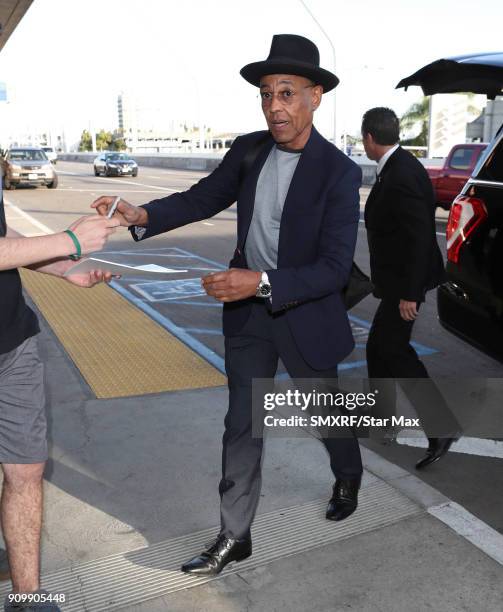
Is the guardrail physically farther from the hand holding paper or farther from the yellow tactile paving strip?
the hand holding paper

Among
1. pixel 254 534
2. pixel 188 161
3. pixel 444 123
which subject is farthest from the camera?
pixel 444 123

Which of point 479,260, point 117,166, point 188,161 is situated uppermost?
point 479,260

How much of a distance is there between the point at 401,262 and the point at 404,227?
19 cm

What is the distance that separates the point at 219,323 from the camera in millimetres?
6996

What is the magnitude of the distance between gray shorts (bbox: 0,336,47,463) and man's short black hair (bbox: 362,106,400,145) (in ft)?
7.80

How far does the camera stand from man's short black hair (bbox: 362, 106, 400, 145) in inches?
157

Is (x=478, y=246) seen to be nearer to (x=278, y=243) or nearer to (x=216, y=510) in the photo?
(x=278, y=243)

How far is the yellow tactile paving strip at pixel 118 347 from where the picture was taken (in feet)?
16.9

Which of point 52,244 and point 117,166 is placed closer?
point 52,244

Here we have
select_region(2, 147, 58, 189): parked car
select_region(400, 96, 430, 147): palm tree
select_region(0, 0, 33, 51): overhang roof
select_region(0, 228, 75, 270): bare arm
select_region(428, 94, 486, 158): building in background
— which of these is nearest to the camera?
select_region(0, 228, 75, 270): bare arm

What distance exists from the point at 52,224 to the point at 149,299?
837 centimetres

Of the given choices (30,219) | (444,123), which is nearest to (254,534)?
(30,219)

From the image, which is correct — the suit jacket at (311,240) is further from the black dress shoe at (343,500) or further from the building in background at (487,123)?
the building in background at (487,123)

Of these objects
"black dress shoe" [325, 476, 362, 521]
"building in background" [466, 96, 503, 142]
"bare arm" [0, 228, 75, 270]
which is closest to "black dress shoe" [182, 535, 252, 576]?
"black dress shoe" [325, 476, 362, 521]
